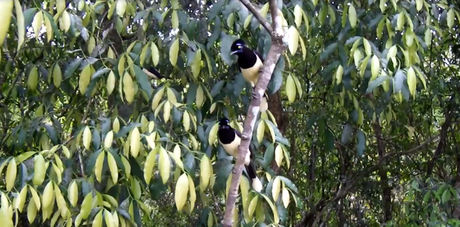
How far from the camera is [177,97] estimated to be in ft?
5.23

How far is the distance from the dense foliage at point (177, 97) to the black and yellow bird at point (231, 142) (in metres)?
0.04

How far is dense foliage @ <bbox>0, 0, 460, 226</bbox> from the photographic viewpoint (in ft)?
4.42

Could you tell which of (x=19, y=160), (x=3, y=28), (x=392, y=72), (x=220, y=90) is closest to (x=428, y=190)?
(x=392, y=72)

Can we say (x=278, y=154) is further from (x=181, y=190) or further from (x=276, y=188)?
(x=181, y=190)

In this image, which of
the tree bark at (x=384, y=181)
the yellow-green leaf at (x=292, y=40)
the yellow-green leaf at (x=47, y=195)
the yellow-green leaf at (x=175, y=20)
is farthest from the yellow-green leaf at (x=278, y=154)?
the tree bark at (x=384, y=181)

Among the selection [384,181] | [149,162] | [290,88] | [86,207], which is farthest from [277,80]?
[384,181]

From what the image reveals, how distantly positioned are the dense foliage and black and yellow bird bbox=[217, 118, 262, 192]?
43mm

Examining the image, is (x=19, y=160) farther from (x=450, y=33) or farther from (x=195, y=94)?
(x=450, y=33)

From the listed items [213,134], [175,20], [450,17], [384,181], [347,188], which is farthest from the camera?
[384,181]

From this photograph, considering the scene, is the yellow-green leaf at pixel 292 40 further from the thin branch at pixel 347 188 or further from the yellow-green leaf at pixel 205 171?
the thin branch at pixel 347 188

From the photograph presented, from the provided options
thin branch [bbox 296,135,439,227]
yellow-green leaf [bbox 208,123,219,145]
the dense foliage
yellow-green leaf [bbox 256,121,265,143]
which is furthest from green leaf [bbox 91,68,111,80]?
thin branch [bbox 296,135,439,227]

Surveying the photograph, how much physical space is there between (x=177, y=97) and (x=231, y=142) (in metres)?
0.23

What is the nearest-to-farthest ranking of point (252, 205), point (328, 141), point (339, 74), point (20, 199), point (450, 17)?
point (20, 199) < point (252, 205) < point (339, 74) < point (450, 17) < point (328, 141)

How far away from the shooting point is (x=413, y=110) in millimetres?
2926
